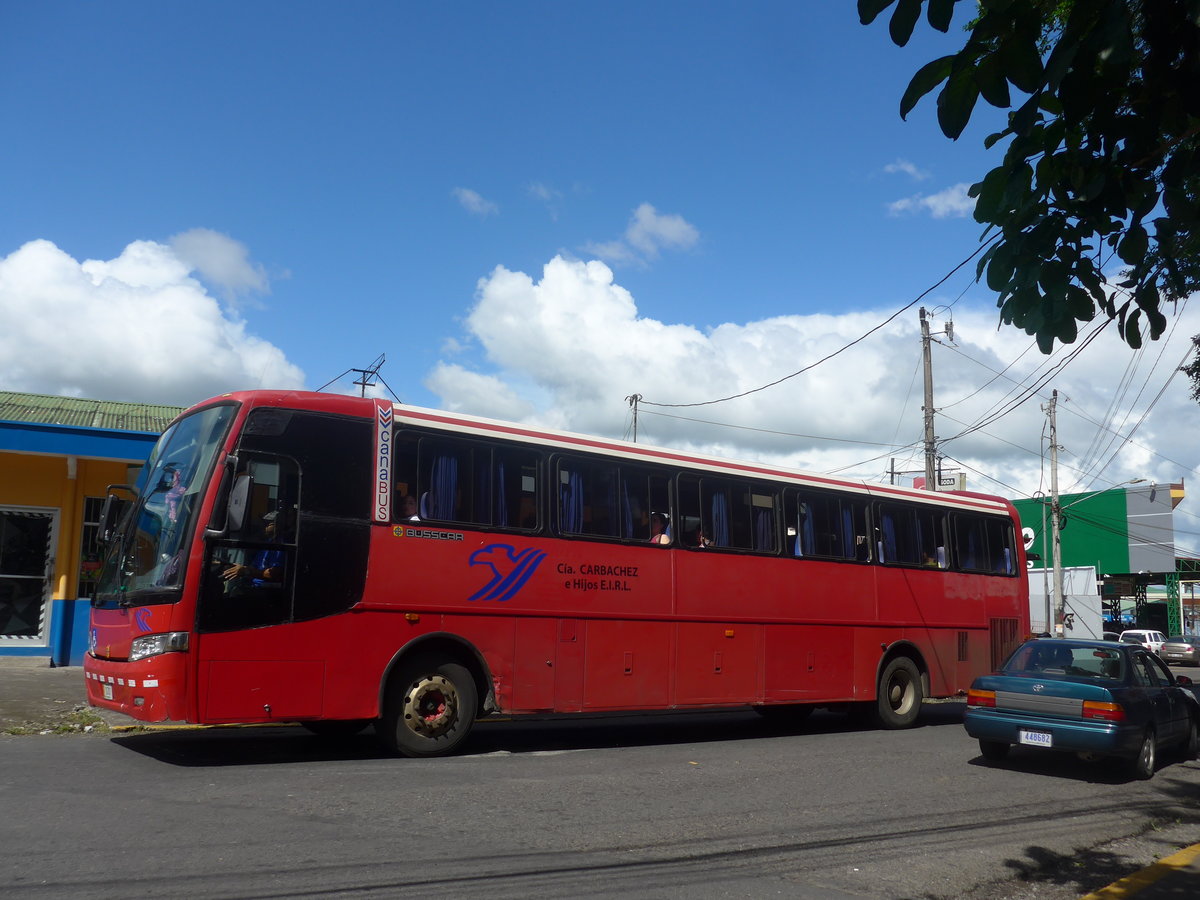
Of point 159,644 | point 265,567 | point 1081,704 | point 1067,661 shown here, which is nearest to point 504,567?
point 265,567

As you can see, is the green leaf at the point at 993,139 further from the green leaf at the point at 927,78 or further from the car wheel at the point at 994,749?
the car wheel at the point at 994,749

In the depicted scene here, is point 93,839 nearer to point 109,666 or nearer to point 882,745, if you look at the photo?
point 109,666

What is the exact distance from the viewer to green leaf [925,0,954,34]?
3.43 m

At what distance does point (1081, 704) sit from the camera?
10.4 m

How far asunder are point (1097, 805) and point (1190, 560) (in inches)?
1943

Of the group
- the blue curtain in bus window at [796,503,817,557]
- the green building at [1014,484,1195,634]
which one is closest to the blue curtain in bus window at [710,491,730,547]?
the blue curtain in bus window at [796,503,817,557]

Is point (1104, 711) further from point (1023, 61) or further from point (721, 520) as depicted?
point (1023, 61)

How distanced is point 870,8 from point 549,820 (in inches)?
229

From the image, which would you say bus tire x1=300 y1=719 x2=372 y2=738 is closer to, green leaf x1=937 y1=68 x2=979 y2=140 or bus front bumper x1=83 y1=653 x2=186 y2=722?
bus front bumper x1=83 y1=653 x2=186 y2=722

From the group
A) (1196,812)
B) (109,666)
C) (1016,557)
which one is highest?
(1016,557)

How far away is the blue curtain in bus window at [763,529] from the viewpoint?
45.1 feet

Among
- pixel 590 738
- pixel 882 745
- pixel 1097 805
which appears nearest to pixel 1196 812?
pixel 1097 805

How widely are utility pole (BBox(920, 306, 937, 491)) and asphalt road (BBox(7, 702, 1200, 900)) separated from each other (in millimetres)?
17201

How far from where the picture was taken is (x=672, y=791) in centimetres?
890
